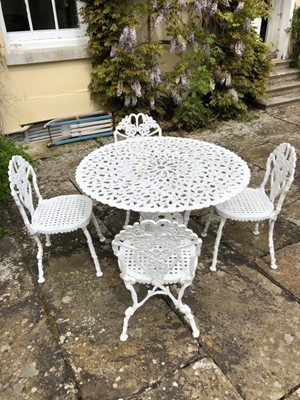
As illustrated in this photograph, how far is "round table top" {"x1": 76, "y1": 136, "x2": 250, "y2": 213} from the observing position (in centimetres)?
236

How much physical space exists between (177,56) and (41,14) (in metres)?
2.41

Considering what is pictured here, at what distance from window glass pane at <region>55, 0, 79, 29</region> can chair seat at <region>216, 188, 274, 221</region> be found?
164 inches

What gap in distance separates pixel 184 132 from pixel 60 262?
372cm

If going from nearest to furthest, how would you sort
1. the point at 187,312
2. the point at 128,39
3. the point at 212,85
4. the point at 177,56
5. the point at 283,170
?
the point at 187,312, the point at 283,170, the point at 128,39, the point at 212,85, the point at 177,56

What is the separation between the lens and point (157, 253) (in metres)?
1.95

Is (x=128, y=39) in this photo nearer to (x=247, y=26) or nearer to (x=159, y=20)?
(x=159, y=20)

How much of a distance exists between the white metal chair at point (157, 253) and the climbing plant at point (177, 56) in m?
3.77

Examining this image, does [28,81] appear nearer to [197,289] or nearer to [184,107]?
[184,107]

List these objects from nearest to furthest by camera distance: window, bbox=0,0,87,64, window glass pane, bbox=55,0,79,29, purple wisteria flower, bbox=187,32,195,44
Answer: window, bbox=0,0,87,64
window glass pane, bbox=55,0,79,29
purple wisteria flower, bbox=187,32,195,44

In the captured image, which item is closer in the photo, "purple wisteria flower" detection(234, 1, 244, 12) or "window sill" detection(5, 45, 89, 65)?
"window sill" detection(5, 45, 89, 65)

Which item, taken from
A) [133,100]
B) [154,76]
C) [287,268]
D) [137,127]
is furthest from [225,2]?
[287,268]

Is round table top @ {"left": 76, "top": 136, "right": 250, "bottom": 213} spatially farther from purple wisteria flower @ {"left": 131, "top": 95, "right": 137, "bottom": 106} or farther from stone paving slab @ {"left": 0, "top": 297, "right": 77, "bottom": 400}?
purple wisteria flower @ {"left": 131, "top": 95, "right": 137, "bottom": 106}

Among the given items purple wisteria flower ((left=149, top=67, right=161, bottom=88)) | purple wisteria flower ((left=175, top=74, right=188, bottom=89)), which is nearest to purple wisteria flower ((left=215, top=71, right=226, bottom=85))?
purple wisteria flower ((left=175, top=74, right=188, bottom=89))

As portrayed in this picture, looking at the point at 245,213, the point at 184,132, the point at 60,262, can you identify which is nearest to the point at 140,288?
the point at 60,262
